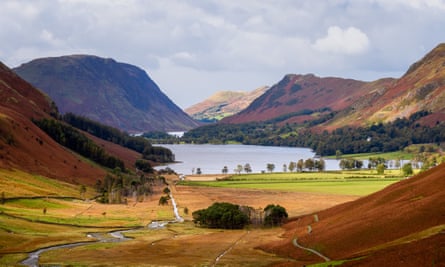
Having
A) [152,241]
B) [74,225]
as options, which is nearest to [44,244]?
[152,241]

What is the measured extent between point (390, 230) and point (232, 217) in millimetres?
58118

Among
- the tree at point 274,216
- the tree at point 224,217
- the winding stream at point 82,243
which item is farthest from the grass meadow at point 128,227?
the tree at point 274,216

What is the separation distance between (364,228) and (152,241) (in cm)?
3832

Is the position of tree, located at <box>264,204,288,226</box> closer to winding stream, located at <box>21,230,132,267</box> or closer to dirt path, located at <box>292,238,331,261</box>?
winding stream, located at <box>21,230,132,267</box>

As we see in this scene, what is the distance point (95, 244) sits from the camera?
100000 mm

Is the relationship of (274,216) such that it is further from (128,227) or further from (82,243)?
(82,243)

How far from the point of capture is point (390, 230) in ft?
251

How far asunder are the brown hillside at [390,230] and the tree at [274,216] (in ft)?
60.3

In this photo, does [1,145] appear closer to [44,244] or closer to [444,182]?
[44,244]

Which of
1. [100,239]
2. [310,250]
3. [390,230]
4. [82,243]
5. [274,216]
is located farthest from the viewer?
[274,216]

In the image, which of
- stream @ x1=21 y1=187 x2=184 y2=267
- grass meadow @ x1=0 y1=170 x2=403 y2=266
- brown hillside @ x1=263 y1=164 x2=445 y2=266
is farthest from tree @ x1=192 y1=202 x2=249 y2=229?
brown hillside @ x1=263 y1=164 x2=445 y2=266

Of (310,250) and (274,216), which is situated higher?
(274,216)

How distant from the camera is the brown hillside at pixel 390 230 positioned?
56562mm

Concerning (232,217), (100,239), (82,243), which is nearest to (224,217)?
(232,217)
